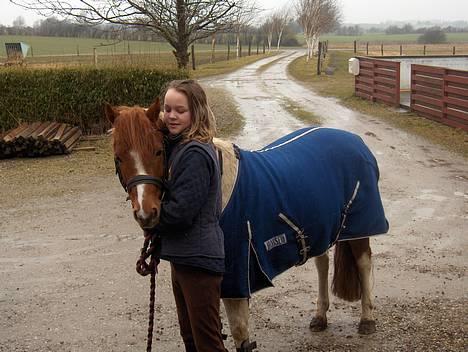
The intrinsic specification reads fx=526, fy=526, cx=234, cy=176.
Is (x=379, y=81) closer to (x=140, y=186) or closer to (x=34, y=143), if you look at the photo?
(x=34, y=143)

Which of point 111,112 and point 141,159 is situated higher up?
point 111,112

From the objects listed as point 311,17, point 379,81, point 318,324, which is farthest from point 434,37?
point 318,324

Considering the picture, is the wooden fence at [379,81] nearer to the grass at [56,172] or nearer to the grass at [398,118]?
the grass at [398,118]

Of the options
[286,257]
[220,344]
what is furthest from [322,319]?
[220,344]

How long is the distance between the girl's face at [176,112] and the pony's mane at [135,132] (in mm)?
97

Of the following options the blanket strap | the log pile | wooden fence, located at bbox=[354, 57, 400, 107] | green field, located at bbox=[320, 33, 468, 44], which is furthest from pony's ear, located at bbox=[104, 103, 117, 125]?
green field, located at bbox=[320, 33, 468, 44]

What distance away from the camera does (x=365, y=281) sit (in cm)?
389

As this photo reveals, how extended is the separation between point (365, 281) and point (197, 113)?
2.11 meters

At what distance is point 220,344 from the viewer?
263 centimetres

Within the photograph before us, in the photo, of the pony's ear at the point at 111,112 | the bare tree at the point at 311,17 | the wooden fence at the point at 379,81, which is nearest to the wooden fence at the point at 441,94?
the wooden fence at the point at 379,81

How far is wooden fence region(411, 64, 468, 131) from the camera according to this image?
1235 centimetres

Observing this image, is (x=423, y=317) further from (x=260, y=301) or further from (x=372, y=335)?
(x=260, y=301)

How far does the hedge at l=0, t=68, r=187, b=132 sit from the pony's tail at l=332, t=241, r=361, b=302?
936 cm

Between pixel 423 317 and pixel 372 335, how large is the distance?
1.66 feet
